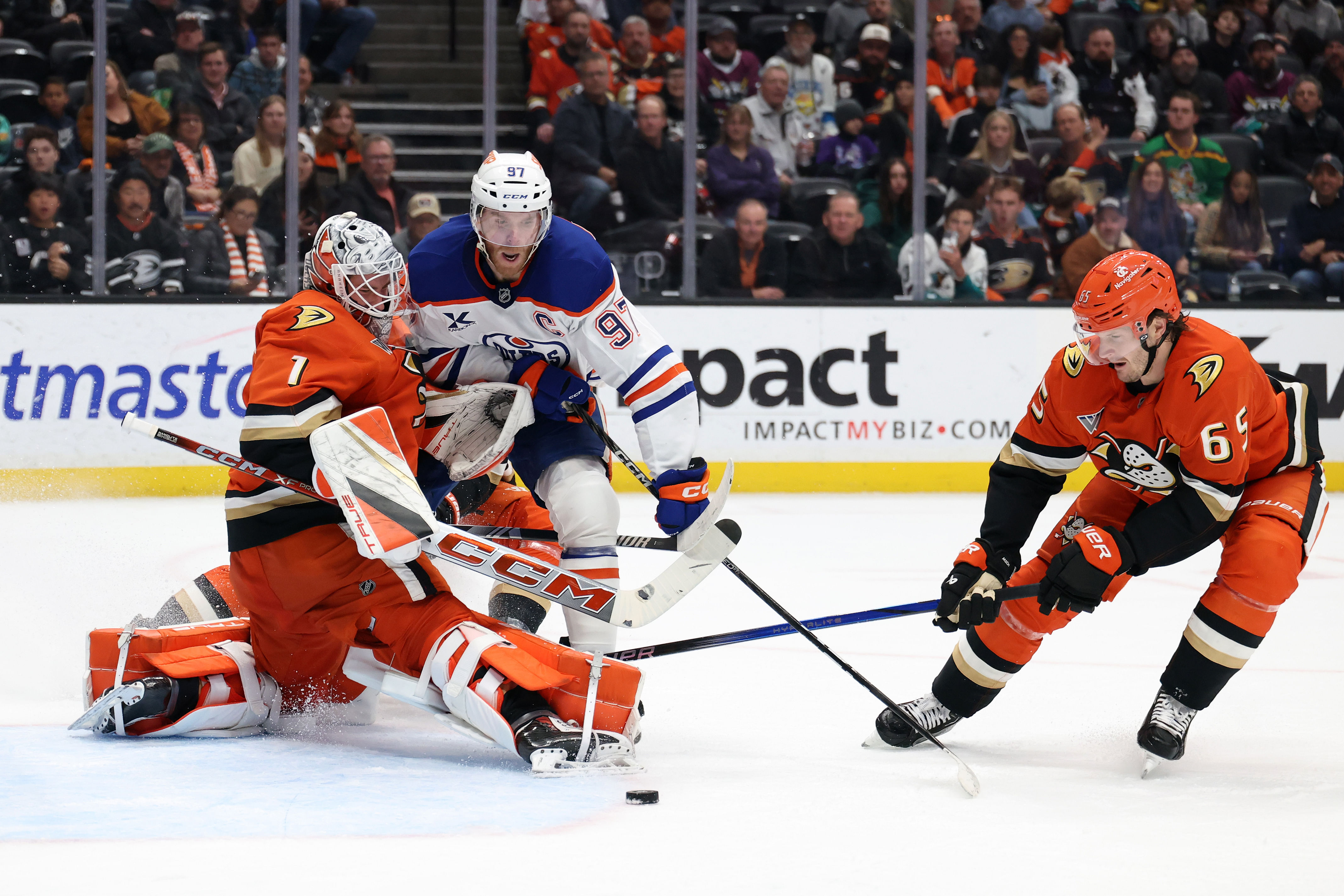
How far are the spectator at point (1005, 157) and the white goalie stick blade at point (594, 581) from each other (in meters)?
5.03

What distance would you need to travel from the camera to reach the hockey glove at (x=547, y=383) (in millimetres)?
3236

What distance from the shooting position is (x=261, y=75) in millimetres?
6922

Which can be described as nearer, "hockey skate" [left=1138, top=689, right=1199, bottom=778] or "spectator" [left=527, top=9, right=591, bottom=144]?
"hockey skate" [left=1138, top=689, right=1199, bottom=778]

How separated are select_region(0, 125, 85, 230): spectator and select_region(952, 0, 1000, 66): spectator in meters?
4.42

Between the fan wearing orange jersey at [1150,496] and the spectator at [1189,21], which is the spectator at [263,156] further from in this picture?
the fan wearing orange jersey at [1150,496]

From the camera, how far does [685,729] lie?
9.95 feet

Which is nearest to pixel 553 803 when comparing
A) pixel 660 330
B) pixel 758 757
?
pixel 758 757

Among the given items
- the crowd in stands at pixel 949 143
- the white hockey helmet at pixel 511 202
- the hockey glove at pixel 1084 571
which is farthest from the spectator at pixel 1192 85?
the hockey glove at pixel 1084 571

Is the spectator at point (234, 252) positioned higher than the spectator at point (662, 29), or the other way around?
the spectator at point (662, 29)

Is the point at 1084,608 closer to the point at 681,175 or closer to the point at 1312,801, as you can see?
the point at 1312,801

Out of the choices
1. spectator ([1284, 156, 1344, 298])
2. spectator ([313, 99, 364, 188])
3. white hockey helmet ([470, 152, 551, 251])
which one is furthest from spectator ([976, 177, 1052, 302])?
white hockey helmet ([470, 152, 551, 251])

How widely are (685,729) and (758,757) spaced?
0.27 m

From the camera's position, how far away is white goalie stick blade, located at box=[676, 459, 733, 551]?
2943 mm

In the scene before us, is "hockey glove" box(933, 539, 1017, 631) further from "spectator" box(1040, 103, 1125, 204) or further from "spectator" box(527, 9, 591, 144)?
"spectator" box(1040, 103, 1125, 204)
